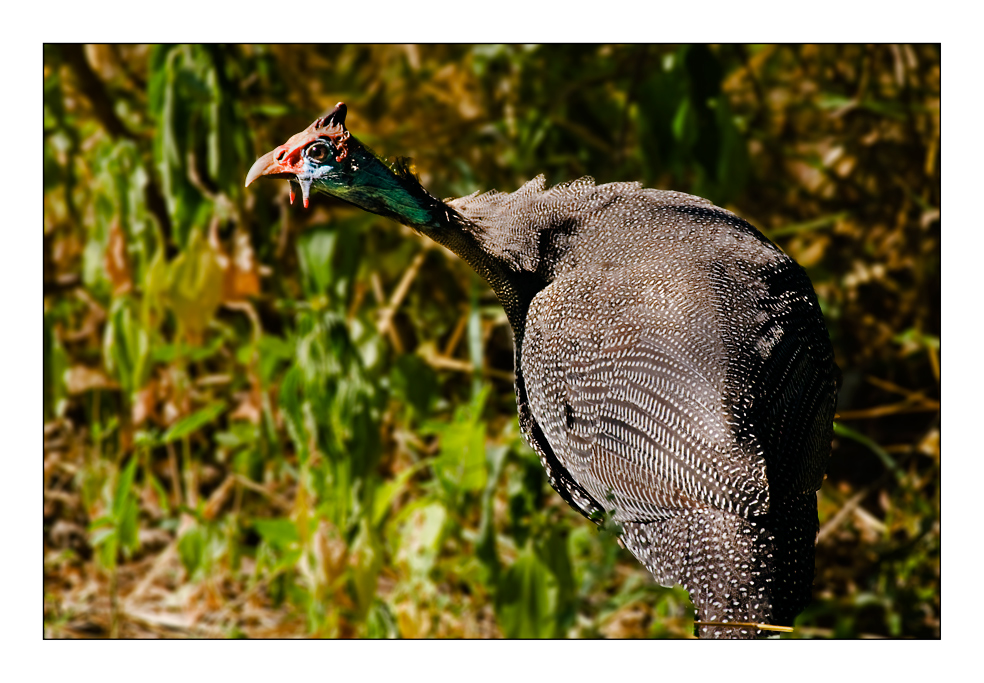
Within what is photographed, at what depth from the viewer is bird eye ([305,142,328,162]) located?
215 cm

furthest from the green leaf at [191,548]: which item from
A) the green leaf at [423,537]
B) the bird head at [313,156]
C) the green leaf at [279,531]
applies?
the bird head at [313,156]

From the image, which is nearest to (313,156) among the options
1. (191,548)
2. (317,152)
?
(317,152)

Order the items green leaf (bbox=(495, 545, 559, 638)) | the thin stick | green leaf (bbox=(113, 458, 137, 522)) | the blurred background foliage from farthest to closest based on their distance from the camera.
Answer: green leaf (bbox=(113, 458, 137, 522)) < the blurred background foliage < green leaf (bbox=(495, 545, 559, 638)) < the thin stick

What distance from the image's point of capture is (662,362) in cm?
194

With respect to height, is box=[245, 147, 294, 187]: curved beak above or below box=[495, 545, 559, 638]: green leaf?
above

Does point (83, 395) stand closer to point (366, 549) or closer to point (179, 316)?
point (179, 316)

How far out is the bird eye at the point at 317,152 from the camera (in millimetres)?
2148

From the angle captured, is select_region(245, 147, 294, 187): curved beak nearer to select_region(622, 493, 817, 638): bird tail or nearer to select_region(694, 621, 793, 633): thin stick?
select_region(622, 493, 817, 638): bird tail

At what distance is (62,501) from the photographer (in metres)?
5.14

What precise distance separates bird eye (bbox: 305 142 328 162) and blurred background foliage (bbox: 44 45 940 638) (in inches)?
54.0

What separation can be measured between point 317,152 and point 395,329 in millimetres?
2537

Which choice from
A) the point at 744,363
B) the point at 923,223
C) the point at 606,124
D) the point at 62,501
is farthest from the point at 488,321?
the point at 744,363

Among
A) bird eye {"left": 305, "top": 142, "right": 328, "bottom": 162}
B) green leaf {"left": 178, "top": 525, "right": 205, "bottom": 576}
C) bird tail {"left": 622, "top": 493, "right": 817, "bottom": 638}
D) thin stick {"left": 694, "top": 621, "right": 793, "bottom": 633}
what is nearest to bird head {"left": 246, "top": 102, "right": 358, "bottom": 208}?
bird eye {"left": 305, "top": 142, "right": 328, "bottom": 162}

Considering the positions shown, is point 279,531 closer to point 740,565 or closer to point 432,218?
point 432,218
